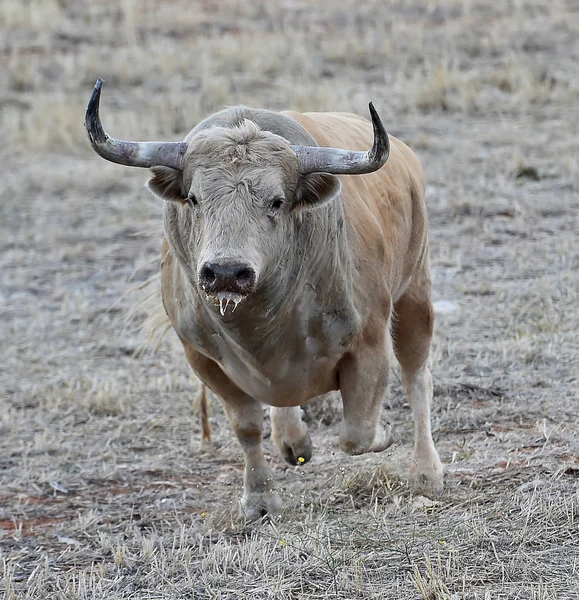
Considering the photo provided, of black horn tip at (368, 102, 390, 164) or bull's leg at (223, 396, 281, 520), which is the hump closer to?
black horn tip at (368, 102, 390, 164)

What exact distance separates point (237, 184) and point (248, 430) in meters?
1.75

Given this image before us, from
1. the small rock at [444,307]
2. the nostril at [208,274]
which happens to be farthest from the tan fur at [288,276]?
the small rock at [444,307]

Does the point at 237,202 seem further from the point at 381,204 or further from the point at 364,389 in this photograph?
the point at 381,204

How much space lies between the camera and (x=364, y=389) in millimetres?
5641

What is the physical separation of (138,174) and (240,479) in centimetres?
809

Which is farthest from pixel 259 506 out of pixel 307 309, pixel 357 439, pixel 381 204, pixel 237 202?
pixel 237 202

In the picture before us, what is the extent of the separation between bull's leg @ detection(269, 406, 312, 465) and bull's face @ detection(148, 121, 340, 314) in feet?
4.94

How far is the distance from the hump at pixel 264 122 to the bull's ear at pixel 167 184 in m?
0.21

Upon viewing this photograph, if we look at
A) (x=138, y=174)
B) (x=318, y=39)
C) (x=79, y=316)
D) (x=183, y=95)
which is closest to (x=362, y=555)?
(x=79, y=316)

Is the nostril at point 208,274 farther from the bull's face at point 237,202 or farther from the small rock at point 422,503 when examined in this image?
the small rock at point 422,503

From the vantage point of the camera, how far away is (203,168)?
16.1ft

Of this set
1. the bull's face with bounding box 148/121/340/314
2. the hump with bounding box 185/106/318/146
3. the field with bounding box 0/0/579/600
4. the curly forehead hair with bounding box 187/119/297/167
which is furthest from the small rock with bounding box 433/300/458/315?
the curly forehead hair with bounding box 187/119/297/167

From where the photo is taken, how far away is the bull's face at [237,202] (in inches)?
176

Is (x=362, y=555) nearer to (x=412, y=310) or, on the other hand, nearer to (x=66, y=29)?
(x=412, y=310)
